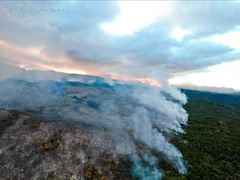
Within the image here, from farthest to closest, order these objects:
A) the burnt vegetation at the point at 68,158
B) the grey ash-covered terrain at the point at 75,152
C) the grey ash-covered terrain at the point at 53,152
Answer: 1. the grey ash-covered terrain at the point at 75,152
2. the burnt vegetation at the point at 68,158
3. the grey ash-covered terrain at the point at 53,152

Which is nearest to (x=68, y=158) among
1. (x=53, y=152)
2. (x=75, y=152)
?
(x=75, y=152)

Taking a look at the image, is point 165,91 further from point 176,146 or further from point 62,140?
point 62,140

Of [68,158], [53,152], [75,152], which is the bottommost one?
[68,158]

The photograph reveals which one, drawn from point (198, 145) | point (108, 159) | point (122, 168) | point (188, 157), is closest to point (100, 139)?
point (108, 159)

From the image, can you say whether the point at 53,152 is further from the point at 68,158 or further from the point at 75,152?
the point at 75,152

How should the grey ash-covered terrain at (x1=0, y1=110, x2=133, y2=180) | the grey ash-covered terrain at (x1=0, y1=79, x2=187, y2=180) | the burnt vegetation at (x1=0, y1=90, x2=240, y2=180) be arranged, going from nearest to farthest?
the grey ash-covered terrain at (x1=0, y1=110, x2=133, y2=180) < the burnt vegetation at (x1=0, y1=90, x2=240, y2=180) < the grey ash-covered terrain at (x1=0, y1=79, x2=187, y2=180)

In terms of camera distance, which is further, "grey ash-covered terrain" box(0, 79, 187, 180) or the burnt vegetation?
"grey ash-covered terrain" box(0, 79, 187, 180)

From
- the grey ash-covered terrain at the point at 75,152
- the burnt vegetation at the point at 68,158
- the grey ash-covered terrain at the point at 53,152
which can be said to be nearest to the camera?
the grey ash-covered terrain at the point at 53,152

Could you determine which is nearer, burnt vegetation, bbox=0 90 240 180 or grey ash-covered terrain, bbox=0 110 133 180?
grey ash-covered terrain, bbox=0 110 133 180

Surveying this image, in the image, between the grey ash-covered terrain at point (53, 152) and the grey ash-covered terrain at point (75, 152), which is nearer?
the grey ash-covered terrain at point (53, 152)

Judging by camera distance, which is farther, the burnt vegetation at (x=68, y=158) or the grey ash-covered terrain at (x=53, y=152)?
the burnt vegetation at (x=68, y=158)

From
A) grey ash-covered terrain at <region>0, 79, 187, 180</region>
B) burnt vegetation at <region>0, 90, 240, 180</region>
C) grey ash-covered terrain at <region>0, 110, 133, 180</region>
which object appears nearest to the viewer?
grey ash-covered terrain at <region>0, 110, 133, 180</region>

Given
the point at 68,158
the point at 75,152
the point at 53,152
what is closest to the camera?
the point at 68,158
